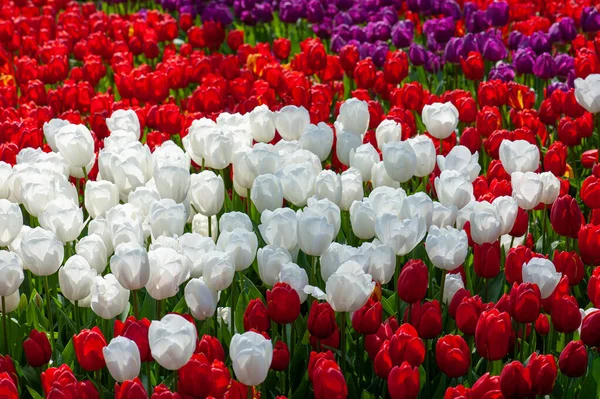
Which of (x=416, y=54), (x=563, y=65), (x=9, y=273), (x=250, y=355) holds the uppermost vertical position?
(x=250, y=355)

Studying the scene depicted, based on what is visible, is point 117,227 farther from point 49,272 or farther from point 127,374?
point 127,374

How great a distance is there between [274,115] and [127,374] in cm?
206

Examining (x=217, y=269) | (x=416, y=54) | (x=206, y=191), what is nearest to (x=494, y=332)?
(x=217, y=269)

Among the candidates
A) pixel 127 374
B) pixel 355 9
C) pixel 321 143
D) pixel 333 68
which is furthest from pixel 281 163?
pixel 355 9

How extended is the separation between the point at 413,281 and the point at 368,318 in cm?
20

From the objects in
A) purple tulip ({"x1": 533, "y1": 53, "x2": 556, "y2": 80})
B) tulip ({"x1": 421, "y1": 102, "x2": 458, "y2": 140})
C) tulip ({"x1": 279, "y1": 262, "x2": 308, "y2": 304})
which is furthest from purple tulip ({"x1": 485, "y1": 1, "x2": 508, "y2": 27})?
tulip ({"x1": 279, "y1": 262, "x2": 308, "y2": 304})

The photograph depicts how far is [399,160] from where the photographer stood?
3.54 metres

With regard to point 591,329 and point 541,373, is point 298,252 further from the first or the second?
point 541,373

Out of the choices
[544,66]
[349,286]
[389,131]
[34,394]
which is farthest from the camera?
[544,66]

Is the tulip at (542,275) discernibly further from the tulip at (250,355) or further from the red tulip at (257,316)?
the tulip at (250,355)

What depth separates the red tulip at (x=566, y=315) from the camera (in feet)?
8.88

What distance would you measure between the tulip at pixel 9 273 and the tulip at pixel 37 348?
154 mm

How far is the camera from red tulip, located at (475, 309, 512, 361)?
2.55 m

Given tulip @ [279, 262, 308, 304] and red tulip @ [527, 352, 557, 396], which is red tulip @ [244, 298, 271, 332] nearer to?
tulip @ [279, 262, 308, 304]
